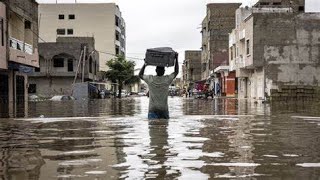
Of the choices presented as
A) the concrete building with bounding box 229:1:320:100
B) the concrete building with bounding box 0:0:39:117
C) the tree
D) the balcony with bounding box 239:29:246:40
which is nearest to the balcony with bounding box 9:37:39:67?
the concrete building with bounding box 0:0:39:117

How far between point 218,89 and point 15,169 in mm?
67487

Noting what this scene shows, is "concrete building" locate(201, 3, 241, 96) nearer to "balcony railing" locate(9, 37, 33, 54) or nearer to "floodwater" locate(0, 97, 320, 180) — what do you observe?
"balcony railing" locate(9, 37, 33, 54)

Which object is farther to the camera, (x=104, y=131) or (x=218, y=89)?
(x=218, y=89)

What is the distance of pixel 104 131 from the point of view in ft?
37.6

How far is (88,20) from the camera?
101 meters

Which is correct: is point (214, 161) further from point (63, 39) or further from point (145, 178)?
point (63, 39)

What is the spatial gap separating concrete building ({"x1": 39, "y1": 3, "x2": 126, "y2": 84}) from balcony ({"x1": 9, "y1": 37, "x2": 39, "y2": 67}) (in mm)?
57743

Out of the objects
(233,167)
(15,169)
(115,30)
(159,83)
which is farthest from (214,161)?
(115,30)

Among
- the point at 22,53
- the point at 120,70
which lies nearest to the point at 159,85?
the point at 22,53

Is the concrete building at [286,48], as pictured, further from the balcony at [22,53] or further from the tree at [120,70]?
the tree at [120,70]

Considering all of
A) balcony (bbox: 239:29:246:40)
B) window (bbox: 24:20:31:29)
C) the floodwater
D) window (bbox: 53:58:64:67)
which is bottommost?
the floodwater

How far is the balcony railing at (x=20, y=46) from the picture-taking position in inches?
1407

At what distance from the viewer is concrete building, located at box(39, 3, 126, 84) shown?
100750 millimetres

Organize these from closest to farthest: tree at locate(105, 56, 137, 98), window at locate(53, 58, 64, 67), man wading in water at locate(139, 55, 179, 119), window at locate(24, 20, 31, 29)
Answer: man wading in water at locate(139, 55, 179, 119) < window at locate(24, 20, 31, 29) < window at locate(53, 58, 64, 67) < tree at locate(105, 56, 137, 98)
